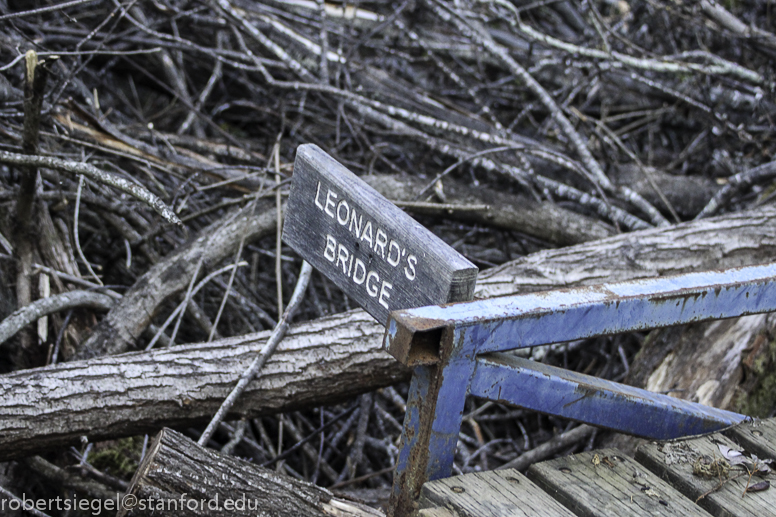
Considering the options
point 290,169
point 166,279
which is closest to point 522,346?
point 166,279

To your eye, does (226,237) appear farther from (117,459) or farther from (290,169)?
(117,459)

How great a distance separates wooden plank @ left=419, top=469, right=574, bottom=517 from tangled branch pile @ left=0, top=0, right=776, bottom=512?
0.91 m

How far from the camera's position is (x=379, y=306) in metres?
1.47

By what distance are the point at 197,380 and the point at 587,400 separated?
49.9 inches

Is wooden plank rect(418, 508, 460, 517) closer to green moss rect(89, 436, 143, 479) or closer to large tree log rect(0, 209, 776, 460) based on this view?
large tree log rect(0, 209, 776, 460)

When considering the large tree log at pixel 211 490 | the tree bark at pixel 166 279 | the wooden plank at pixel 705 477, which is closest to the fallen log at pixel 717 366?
the wooden plank at pixel 705 477

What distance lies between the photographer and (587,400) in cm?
153

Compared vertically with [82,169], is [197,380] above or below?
below

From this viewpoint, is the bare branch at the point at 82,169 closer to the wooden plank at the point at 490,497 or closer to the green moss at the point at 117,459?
the green moss at the point at 117,459

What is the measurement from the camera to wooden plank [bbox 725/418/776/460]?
68.3 inches

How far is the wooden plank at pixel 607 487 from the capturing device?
57.2 inches

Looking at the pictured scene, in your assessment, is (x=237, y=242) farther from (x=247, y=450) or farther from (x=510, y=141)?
(x=510, y=141)

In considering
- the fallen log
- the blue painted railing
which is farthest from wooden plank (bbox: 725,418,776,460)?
the fallen log

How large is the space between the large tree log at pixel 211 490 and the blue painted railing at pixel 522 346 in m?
0.31
